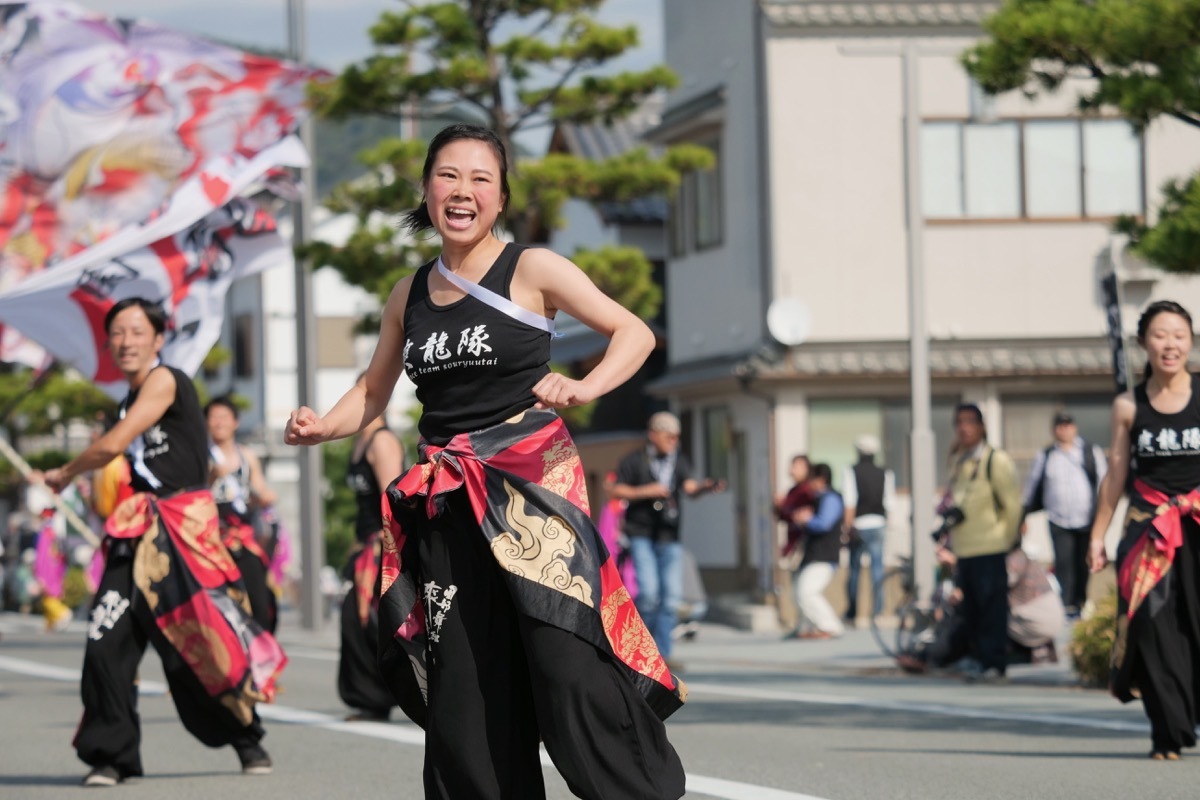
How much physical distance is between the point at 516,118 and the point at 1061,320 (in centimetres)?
812

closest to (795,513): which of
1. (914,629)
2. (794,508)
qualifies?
(794,508)

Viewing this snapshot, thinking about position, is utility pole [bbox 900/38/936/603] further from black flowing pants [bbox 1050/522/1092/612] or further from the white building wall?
the white building wall

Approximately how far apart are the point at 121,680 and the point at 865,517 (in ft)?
47.8

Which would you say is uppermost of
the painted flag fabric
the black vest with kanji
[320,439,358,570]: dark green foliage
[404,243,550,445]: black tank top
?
the painted flag fabric

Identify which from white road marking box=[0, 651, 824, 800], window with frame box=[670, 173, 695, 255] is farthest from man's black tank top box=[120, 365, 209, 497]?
window with frame box=[670, 173, 695, 255]

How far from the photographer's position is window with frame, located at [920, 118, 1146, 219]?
27031 millimetres

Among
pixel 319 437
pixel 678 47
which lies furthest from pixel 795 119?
pixel 319 437

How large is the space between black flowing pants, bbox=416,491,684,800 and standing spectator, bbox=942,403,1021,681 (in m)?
9.18

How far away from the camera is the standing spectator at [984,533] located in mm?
14359

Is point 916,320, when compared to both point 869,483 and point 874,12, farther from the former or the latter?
point 874,12

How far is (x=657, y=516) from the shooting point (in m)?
15.9

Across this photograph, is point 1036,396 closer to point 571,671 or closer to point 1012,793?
A: point 1012,793

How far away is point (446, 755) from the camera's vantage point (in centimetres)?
540

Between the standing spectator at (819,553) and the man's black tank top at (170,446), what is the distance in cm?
1185
